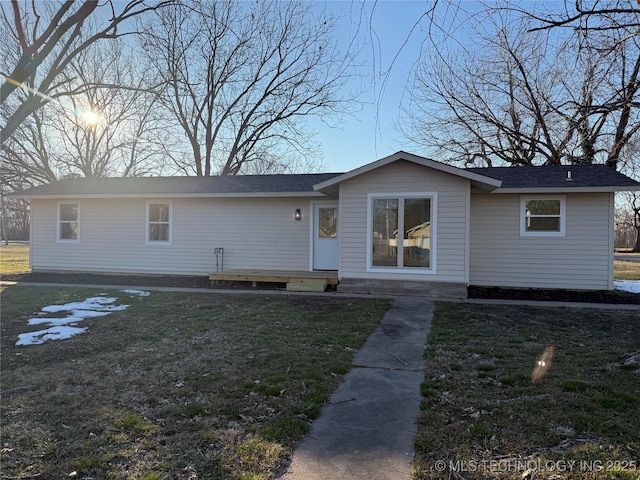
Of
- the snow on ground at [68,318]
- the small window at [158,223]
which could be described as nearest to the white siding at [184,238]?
the small window at [158,223]

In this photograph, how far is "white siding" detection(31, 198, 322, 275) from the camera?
470 inches

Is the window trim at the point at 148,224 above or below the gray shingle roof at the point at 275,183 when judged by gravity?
below

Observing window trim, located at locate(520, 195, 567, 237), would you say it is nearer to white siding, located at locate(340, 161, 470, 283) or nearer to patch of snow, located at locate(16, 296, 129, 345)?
white siding, located at locate(340, 161, 470, 283)

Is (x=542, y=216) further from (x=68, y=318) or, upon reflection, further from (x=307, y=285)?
(x=68, y=318)

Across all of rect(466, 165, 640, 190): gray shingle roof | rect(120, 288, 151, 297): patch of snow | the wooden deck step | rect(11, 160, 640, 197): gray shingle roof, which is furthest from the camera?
the wooden deck step

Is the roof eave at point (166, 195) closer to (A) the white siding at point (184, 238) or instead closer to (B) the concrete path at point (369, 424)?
(A) the white siding at point (184, 238)

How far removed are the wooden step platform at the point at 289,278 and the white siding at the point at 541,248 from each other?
4.04 m

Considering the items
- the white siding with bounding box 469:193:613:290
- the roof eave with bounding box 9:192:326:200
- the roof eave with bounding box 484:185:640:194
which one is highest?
the roof eave with bounding box 9:192:326:200

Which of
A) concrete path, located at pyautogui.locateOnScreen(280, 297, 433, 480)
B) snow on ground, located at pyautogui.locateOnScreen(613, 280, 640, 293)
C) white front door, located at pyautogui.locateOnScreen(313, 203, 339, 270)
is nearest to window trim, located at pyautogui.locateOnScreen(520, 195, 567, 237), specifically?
snow on ground, located at pyautogui.locateOnScreen(613, 280, 640, 293)

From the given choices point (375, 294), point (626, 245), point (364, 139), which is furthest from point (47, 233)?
point (626, 245)

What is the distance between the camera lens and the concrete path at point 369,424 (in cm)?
245

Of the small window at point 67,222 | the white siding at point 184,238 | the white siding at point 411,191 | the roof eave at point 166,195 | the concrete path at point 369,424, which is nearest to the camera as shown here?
the concrete path at point 369,424

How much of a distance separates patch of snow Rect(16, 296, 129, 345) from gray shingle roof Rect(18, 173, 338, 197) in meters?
4.66

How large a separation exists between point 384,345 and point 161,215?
9793 mm
